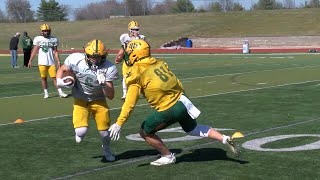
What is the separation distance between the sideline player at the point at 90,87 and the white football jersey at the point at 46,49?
7.55m

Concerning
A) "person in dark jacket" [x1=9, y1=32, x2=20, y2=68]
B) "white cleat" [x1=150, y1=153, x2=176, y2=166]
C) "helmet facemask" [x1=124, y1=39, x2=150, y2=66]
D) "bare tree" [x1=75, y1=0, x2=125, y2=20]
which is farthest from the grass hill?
"helmet facemask" [x1=124, y1=39, x2=150, y2=66]

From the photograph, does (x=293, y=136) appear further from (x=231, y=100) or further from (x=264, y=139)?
(x=231, y=100)

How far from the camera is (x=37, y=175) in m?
7.06

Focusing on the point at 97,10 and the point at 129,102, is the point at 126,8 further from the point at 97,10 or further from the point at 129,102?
the point at 129,102

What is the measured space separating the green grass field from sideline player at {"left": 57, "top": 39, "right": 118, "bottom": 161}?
1.38ft

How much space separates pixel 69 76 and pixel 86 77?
0.24 meters

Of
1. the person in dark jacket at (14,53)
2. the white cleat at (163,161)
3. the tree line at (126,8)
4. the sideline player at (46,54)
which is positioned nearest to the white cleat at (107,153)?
the white cleat at (163,161)

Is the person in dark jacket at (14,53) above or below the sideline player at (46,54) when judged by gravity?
below

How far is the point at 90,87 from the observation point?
774cm

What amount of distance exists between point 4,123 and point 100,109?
3867 millimetres

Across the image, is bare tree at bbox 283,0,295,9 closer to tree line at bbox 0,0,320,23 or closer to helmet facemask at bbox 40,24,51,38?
tree line at bbox 0,0,320,23

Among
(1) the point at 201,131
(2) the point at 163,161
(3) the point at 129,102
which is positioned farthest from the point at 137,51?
(2) the point at 163,161

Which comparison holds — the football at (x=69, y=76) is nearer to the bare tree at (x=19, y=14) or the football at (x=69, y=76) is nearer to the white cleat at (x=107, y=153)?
the white cleat at (x=107, y=153)

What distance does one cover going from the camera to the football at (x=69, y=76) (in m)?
7.43
